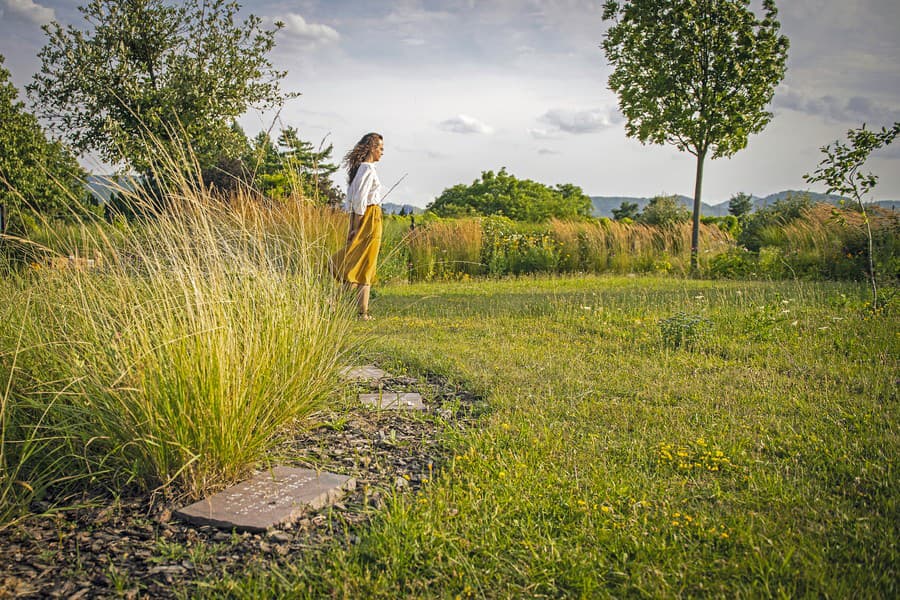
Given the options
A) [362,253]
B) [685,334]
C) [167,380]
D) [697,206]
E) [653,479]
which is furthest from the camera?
[697,206]

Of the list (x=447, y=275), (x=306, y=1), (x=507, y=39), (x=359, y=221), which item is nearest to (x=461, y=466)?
(x=359, y=221)

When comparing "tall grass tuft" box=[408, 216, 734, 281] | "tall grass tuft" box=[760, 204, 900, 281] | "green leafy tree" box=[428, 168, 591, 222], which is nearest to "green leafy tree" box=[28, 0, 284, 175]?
"tall grass tuft" box=[408, 216, 734, 281]

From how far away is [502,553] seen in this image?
1.93 m

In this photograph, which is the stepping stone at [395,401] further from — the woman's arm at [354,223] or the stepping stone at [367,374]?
the woman's arm at [354,223]

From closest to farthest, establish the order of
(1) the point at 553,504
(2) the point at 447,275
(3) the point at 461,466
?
(1) the point at 553,504 → (3) the point at 461,466 → (2) the point at 447,275

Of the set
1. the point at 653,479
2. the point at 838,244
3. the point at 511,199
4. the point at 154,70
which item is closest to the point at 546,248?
the point at 838,244

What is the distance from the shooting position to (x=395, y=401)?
3439 mm

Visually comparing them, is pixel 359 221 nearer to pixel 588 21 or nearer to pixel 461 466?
pixel 461 466

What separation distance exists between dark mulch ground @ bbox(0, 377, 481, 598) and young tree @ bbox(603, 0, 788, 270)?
33.0 ft

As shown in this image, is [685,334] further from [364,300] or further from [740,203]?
[740,203]

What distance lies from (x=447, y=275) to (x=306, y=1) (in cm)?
568

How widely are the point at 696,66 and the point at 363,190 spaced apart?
25.8 feet

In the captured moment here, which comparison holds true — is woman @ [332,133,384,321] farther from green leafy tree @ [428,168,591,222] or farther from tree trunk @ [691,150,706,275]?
green leafy tree @ [428,168,591,222]

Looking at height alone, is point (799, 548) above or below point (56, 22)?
below
